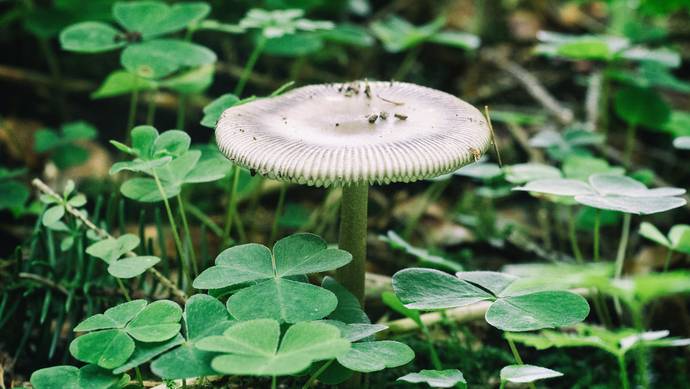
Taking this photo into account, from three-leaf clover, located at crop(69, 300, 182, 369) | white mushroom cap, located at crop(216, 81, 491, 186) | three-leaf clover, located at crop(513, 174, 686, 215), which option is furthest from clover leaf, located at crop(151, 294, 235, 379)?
three-leaf clover, located at crop(513, 174, 686, 215)

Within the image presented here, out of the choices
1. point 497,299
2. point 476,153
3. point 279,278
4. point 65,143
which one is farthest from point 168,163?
point 65,143

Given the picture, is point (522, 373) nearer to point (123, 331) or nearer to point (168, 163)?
point (123, 331)

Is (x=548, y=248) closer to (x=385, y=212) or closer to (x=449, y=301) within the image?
(x=385, y=212)

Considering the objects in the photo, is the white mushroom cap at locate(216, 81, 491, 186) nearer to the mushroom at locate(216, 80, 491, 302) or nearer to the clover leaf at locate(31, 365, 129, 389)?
the mushroom at locate(216, 80, 491, 302)

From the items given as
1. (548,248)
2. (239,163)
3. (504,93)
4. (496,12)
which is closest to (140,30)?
(239,163)

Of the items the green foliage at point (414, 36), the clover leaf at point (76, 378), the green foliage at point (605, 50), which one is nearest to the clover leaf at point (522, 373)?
the clover leaf at point (76, 378)

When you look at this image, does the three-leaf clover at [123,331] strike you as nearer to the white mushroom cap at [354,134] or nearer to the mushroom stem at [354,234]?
the white mushroom cap at [354,134]
